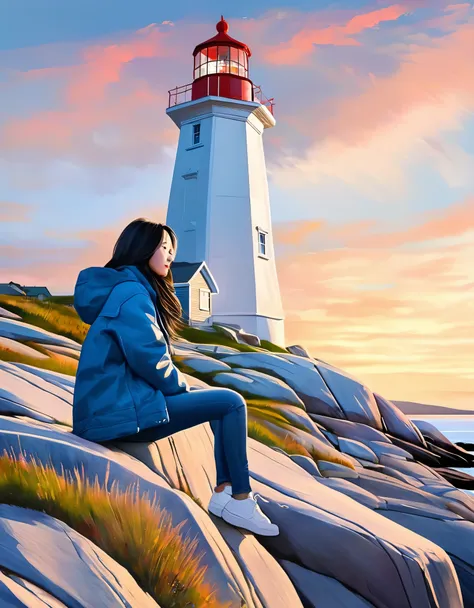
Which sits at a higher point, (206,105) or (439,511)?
(206,105)

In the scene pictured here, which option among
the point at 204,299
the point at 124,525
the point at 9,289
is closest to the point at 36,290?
the point at 9,289

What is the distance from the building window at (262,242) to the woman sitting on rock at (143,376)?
60.9 feet

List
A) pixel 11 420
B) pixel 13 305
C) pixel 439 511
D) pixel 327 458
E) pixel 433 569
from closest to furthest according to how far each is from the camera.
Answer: pixel 11 420 < pixel 433 569 < pixel 439 511 < pixel 327 458 < pixel 13 305

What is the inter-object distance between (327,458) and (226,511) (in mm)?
5541

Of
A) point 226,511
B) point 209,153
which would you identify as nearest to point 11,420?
point 226,511

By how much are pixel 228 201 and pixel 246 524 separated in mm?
19000

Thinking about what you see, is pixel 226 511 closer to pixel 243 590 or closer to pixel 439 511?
pixel 243 590

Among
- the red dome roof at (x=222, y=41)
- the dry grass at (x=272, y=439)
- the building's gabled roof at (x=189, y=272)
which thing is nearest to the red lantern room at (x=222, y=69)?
the red dome roof at (x=222, y=41)

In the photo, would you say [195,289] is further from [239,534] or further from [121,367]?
[121,367]

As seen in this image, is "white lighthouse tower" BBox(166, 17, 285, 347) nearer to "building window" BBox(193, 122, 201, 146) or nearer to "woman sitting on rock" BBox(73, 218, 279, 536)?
"building window" BBox(193, 122, 201, 146)

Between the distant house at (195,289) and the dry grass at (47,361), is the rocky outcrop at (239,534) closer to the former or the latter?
the dry grass at (47,361)

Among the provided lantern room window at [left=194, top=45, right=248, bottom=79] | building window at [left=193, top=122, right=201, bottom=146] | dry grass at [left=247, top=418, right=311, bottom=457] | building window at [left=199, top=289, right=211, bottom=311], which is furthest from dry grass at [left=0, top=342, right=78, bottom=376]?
lantern room window at [left=194, top=45, right=248, bottom=79]

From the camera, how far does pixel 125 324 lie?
375 cm

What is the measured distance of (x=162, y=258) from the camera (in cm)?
421
